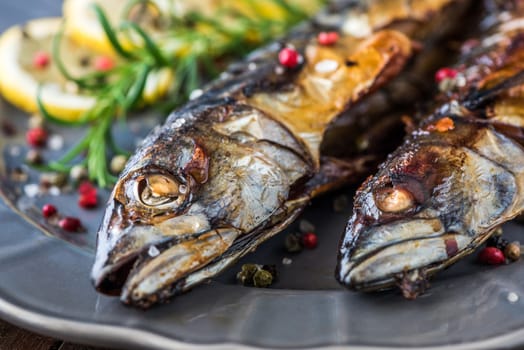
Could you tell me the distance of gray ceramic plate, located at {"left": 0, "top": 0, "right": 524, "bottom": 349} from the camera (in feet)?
8.29

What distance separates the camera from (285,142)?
309 centimetres

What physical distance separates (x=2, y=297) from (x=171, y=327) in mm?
758

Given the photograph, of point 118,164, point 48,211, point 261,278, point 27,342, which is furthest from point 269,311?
point 118,164

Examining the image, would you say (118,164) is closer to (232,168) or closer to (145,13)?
(232,168)

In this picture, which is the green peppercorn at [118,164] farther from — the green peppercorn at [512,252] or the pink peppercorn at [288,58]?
the green peppercorn at [512,252]

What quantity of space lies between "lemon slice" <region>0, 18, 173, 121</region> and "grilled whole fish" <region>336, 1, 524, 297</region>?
2310 mm

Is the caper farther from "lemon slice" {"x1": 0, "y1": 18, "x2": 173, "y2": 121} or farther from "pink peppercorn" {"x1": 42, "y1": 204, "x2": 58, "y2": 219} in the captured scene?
"lemon slice" {"x1": 0, "y1": 18, "x2": 173, "y2": 121}

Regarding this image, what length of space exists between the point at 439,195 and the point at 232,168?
0.87 meters

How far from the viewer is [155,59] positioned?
14.1 ft

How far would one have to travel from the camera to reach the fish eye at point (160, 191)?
2.65 meters

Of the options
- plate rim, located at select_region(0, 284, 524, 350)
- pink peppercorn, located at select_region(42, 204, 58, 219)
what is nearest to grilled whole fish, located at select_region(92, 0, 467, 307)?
plate rim, located at select_region(0, 284, 524, 350)

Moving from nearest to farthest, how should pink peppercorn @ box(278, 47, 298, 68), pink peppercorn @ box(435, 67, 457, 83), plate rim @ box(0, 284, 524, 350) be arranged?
plate rim @ box(0, 284, 524, 350)
pink peppercorn @ box(278, 47, 298, 68)
pink peppercorn @ box(435, 67, 457, 83)

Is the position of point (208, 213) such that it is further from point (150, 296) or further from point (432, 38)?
point (432, 38)

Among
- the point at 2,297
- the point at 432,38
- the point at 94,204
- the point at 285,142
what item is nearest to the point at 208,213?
the point at 285,142
